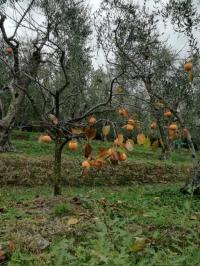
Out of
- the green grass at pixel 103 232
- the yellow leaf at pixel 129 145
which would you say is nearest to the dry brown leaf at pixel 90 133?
the yellow leaf at pixel 129 145

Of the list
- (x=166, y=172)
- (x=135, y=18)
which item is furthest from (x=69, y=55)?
(x=166, y=172)

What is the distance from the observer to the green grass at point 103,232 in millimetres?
5004

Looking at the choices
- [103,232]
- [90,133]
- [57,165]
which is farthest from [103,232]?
[57,165]

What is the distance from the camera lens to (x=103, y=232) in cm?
479

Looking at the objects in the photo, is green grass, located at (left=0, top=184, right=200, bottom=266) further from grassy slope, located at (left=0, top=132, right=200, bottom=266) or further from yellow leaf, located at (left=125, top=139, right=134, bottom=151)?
yellow leaf, located at (left=125, top=139, right=134, bottom=151)

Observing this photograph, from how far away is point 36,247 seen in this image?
21.0ft

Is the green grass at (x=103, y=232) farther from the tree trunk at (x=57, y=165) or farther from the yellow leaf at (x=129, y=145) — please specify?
the yellow leaf at (x=129, y=145)

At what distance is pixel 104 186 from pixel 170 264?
14.6 m

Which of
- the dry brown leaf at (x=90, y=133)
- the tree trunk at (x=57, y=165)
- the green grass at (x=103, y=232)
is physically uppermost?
the dry brown leaf at (x=90, y=133)

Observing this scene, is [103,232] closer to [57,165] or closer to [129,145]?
[129,145]

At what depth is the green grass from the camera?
5.00 meters

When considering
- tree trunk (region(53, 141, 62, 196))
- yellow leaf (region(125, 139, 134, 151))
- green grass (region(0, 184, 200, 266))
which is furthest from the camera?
tree trunk (region(53, 141, 62, 196))

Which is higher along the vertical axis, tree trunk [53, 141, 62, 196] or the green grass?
tree trunk [53, 141, 62, 196]

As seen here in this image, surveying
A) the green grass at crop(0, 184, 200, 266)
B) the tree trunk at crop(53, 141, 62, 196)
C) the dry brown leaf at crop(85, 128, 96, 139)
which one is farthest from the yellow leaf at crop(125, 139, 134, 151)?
the tree trunk at crop(53, 141, 62, 196)
